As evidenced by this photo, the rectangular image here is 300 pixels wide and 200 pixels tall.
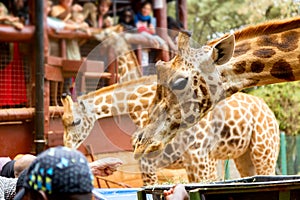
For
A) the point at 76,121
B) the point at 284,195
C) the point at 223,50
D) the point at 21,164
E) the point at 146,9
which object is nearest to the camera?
the point at 284,195

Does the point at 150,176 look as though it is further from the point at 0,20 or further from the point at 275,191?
the point at 275,191

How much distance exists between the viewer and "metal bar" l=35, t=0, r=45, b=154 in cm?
1071

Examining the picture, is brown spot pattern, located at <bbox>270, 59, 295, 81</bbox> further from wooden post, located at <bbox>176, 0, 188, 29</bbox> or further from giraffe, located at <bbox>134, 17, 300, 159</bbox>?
wooden post, located at <bbox>176, 0, 188, 29</bbox>

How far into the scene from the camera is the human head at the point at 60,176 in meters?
2.94

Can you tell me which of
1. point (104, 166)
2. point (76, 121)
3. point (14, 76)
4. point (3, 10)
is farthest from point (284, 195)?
point (3, 10)

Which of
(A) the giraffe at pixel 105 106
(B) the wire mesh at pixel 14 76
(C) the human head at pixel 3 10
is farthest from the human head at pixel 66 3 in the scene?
(A) the giraffe at pixel 105 106

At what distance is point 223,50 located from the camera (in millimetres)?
6066

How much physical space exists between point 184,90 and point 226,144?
3399mm

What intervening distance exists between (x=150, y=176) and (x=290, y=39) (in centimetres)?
370

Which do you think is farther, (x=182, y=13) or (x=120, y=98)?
(x=182, y=13)

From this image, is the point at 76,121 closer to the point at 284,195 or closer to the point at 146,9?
the point at 146,9

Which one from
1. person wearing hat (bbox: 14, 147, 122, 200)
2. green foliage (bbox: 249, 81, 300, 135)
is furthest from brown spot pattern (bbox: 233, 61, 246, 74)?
green foliage (bbox: 249, 81, 300, 135)

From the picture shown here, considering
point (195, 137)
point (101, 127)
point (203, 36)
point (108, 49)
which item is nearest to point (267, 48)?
point (195, 137)

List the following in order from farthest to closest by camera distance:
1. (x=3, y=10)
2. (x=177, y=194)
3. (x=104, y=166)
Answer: (x=3, y=10)
(x=104, y=166)
(x=177, y=194)
